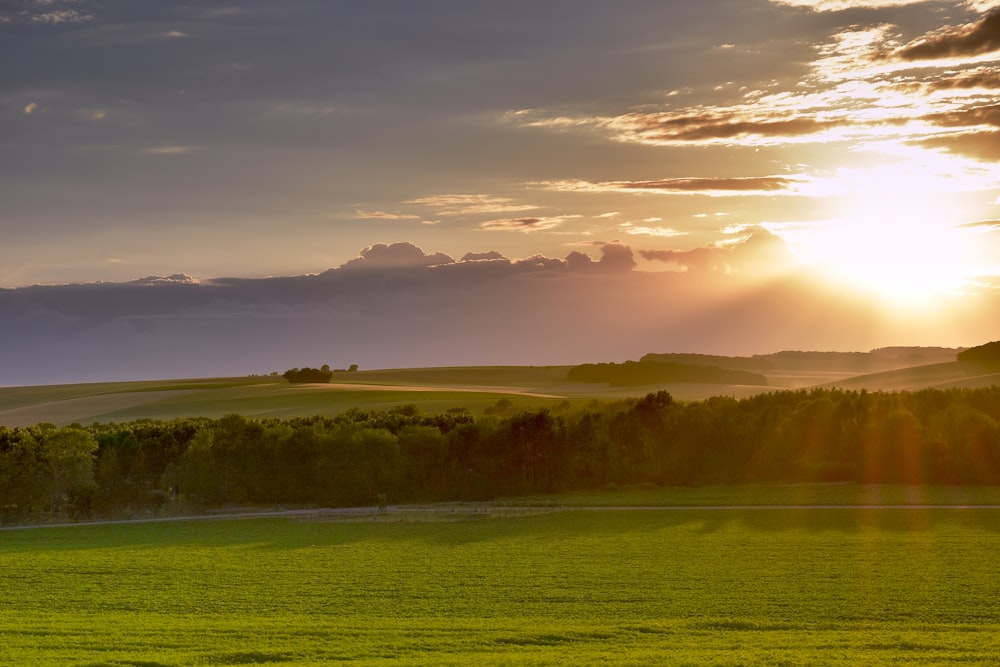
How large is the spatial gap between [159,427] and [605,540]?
43.3 meters

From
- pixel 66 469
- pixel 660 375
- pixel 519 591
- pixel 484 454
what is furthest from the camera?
pixel 660 375

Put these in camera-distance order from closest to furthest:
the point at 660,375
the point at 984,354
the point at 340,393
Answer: the point at 340,393, the point at 984,354, the point at 660,375

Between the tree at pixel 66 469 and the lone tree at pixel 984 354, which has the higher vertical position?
the lone tree at pixel 984 354

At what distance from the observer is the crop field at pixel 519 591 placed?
1171 inches

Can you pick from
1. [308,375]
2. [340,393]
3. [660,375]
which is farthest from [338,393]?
[660,375]

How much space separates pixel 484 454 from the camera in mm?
85875

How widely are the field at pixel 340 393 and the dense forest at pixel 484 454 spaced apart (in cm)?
4399

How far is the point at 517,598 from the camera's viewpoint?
39.8m

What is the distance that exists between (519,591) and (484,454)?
44.6 m

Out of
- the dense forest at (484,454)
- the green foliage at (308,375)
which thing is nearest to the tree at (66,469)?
the dense forest at (484,454)

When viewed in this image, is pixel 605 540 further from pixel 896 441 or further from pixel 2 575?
pixel 896 441

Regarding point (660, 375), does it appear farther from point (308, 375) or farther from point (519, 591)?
point (519, 591)

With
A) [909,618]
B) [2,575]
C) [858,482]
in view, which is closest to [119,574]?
[2,575]

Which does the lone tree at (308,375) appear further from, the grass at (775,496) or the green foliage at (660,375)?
the grass at (775,496)
